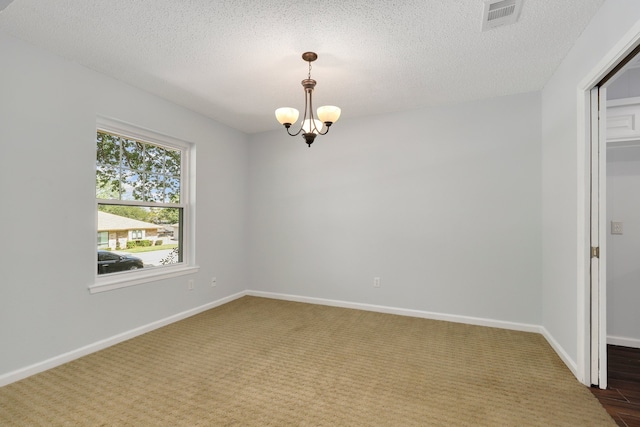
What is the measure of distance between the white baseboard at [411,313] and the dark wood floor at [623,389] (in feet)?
2.21

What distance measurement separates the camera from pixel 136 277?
3211 millimetres

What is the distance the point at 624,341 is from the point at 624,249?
0.86 m

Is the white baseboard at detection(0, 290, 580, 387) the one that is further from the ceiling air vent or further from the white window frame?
the ceiling air vent

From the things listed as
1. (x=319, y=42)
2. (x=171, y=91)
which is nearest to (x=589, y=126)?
(x=319, y=42)

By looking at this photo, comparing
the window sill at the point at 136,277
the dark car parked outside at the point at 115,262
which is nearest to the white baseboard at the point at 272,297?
the window sill at the point at 136,277

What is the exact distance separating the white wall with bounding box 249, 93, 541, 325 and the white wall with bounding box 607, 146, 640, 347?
57 cm

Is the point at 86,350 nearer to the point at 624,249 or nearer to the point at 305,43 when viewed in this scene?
the point at 305,43

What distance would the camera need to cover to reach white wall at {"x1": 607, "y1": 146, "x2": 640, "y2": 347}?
2.84 meters

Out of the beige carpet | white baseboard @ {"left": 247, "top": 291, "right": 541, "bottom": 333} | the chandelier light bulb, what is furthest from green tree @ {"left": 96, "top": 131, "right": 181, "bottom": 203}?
the chandelier light bulb

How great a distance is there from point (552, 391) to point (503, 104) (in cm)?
278

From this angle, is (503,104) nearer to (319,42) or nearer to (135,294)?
(319,42)

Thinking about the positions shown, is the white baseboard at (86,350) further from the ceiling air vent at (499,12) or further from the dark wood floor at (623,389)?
the ceiling air vent at (499,12)

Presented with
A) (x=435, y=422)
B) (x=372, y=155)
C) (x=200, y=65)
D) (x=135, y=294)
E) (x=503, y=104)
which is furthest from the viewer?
(x=372, y=155)

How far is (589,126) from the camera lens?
2207mm
